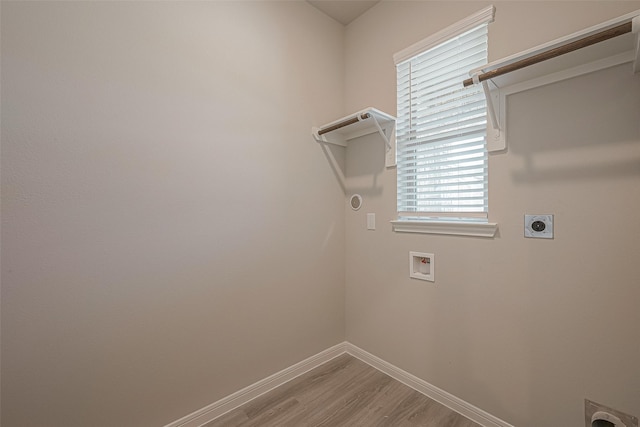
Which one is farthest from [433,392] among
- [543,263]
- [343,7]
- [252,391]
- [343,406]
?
[343,7]

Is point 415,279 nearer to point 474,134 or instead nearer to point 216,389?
point 474,134

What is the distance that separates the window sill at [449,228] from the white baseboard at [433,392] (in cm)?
99

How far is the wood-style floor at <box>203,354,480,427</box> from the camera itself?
153cm

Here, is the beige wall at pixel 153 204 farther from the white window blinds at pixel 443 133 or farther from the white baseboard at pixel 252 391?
the white window blinds at pixel 443 133

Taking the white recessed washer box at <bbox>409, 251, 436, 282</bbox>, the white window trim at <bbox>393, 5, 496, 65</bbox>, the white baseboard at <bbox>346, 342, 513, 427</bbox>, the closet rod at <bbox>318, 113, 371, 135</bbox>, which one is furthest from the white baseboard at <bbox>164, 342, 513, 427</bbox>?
the white window trim at <bbox>393, 5, 496, 65</bbox>

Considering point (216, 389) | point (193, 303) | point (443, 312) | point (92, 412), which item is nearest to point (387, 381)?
point (443, 312)

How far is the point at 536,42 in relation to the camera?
1.30 meters

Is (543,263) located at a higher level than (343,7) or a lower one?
lower

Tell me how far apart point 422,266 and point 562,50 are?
126cm

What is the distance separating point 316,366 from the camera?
6.79 feet

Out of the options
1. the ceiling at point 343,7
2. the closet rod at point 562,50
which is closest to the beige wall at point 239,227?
the ceiling at point 343,7

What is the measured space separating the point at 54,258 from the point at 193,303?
64 centimetres

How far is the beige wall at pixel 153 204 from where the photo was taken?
1104 mm

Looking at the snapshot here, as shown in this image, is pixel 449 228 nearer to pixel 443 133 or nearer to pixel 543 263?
pixel 543 263
